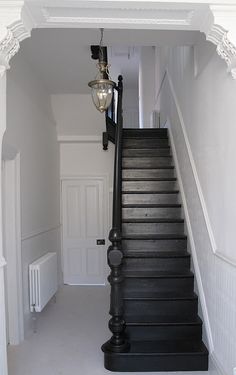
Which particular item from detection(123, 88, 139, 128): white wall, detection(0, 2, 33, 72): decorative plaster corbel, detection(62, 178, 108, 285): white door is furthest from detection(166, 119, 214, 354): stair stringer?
detection(123, 88, 139, 128): white wall

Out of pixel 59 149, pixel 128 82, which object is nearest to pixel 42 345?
pixel 59 149

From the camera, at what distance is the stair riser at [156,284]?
3316 millimetres

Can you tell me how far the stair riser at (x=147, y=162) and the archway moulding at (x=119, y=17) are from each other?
302 centimetres

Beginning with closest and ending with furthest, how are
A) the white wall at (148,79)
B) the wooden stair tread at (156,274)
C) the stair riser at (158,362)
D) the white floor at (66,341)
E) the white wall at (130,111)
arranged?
the stair riser at (158,362) → the white floor at (66,341) → the wooden stair tread at (156,274) → the white wall at (148,79) → the white wall at (130,111)

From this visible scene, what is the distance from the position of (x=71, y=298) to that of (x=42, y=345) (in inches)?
64.8

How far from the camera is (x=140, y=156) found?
499 centimetres

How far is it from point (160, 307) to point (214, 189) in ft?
4.31

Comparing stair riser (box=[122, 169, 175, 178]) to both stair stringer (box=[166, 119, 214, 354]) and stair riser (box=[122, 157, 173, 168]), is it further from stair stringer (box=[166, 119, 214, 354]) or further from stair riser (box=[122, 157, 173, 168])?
stair stringer (box=[166, 119, 214, 354])

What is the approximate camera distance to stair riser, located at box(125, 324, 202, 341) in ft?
9.98

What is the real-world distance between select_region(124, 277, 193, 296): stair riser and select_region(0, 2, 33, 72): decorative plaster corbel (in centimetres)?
230

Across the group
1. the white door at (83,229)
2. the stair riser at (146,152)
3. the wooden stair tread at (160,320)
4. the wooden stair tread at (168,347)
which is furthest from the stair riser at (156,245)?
the white door at (83,229)

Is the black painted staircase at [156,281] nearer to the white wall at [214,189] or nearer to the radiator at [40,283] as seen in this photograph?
the white wall at [214,189]

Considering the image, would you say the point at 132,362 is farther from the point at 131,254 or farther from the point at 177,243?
the point at 177,243

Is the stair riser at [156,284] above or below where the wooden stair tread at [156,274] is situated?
below
